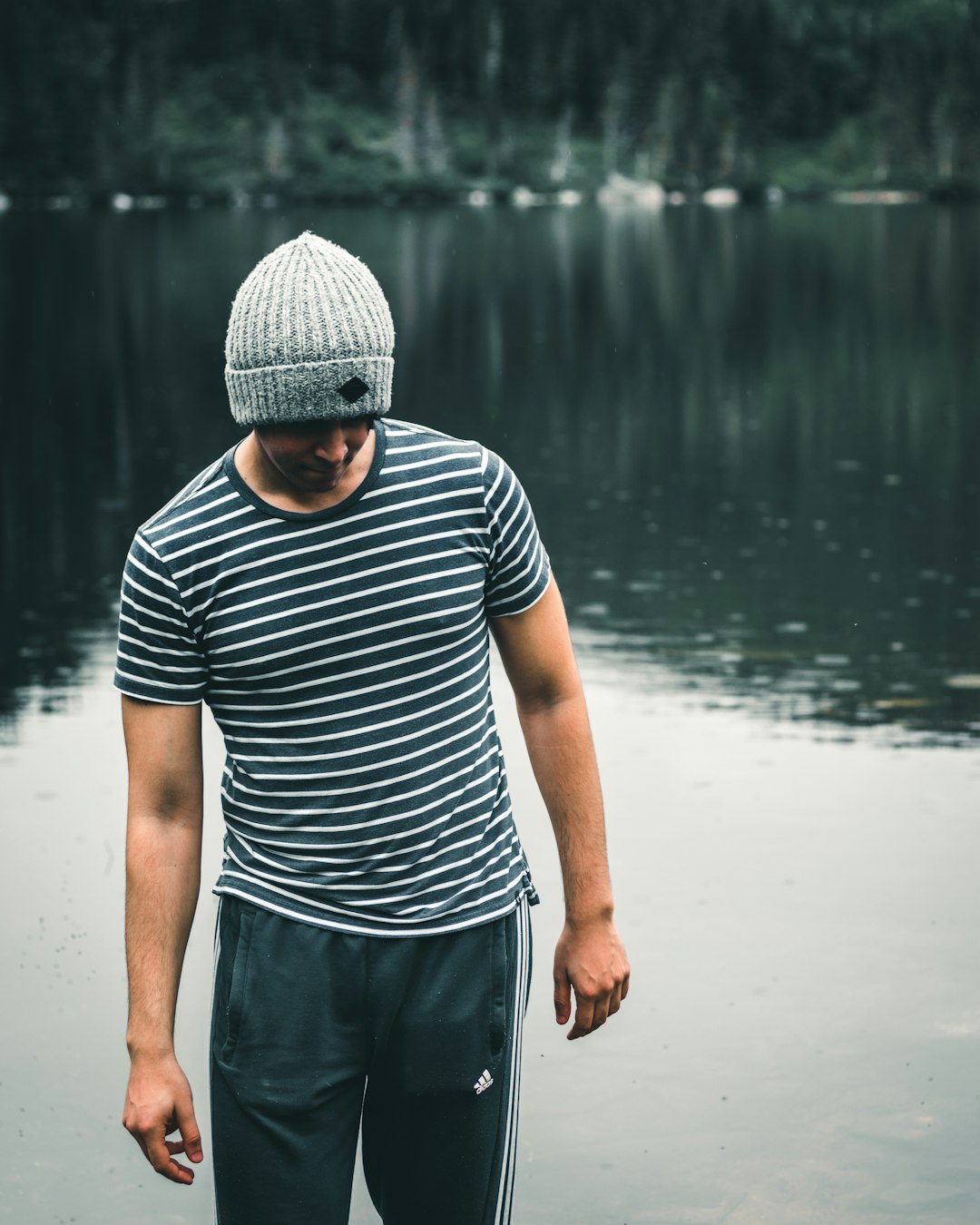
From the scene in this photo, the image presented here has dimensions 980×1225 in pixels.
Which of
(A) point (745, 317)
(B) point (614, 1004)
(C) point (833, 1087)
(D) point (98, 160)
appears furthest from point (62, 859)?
(D) point (98, 160)

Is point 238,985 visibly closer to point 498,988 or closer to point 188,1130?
point 188,1130

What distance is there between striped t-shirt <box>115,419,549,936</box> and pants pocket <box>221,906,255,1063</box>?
0.14ft

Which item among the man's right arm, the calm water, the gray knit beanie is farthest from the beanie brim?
the calm water

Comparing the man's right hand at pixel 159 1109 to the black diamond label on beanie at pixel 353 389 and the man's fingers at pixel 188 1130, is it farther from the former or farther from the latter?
the black diamond label on beanie at pixel 353 389

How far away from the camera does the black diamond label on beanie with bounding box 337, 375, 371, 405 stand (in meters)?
2.74

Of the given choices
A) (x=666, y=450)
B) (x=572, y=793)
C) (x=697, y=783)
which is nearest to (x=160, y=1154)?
(x=572, y=793)

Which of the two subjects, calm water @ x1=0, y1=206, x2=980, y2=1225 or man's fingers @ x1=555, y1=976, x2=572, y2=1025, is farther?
calm water @ x1=0, y1=206, x2=980, y2=1225

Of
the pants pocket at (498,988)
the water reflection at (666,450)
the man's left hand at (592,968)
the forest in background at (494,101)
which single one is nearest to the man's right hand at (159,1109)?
the pants pocket at (498,988)

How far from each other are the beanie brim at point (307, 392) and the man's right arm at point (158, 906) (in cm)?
46

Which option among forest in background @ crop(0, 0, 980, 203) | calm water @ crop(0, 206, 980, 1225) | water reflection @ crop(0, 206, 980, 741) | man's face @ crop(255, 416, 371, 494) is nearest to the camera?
man's face @ crop(255, 416, 371, 494)

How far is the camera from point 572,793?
304 cm

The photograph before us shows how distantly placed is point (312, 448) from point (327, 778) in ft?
1.53

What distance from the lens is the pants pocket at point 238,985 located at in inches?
112

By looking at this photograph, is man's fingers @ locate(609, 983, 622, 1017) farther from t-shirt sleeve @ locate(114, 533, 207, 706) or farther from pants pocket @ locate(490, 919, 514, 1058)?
t-shirt sleeve @ locate(114, 533, 207, 706)
